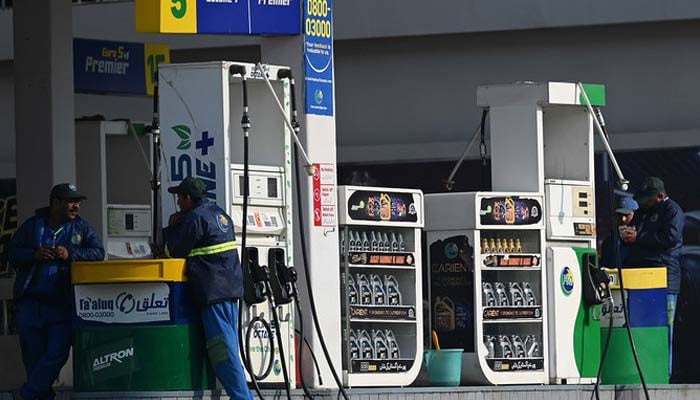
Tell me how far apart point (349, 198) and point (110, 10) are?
1032 cm

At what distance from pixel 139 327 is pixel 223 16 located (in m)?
2.55

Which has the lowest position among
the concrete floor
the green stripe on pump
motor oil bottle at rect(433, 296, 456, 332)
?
the concrete floor

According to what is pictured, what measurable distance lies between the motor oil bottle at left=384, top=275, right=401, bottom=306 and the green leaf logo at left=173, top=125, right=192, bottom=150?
2407 mm

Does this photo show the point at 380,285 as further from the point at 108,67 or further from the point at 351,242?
the point at 108,67

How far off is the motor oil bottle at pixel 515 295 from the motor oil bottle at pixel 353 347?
164cm

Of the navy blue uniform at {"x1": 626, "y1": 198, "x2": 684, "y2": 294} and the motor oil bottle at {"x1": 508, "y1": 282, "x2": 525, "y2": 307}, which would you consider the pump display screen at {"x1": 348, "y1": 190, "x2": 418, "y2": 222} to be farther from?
the navy blue uniform at {"x1": 626, "y1": 198, "x2": 684, "y2": 294}

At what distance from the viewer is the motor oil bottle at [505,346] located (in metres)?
16.0

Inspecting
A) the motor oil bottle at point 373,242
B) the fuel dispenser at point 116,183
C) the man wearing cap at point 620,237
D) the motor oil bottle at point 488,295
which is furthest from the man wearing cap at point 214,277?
the fuel dispenser at point 116,183

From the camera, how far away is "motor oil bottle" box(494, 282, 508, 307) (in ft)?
52.4

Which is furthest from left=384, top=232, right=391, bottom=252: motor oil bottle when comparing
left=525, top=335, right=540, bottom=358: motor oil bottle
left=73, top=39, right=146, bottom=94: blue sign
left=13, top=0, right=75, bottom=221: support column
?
left=73, top=39, right=146, bottom=94: blue sign

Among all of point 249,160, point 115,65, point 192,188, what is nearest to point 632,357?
point 249,160

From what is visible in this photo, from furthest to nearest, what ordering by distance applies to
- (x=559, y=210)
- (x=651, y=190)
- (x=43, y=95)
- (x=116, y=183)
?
(x=116, y=183) → (x=43, y=95) → (x=651, y=190) → (x=559, y=210)

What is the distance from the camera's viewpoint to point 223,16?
46.2 feet

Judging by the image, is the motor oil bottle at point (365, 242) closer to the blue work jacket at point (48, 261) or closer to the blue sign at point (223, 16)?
the blue sign at point (223, 16)
